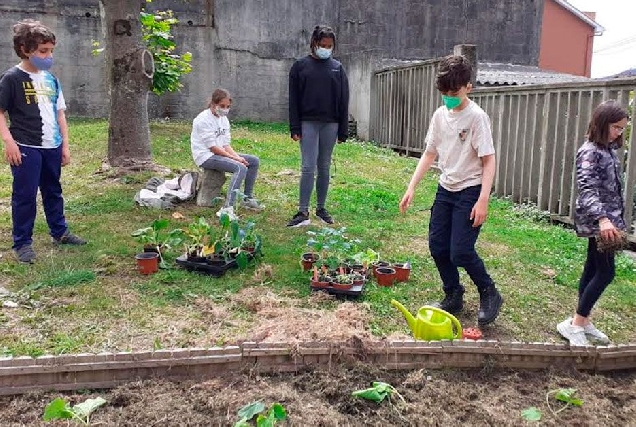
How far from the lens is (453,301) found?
3750 mm

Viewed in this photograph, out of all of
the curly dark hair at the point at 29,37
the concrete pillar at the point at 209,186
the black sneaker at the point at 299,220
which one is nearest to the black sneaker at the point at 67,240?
the curly dark hair at the point at 29,37

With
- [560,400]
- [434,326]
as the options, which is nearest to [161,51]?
[434,326]

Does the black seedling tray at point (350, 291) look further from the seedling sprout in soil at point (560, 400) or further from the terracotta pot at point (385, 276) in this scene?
the seedling sprout in soil at point (560, 400)

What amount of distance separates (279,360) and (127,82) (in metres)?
5.74

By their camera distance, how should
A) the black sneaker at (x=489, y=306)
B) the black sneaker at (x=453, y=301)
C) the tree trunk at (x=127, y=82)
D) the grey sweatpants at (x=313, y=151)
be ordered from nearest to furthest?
the black sneaker at (x=489, y=306) < the black sneaker at (x=453, y=301) < the grey sweatpants at (x=313, y=151) < the tree trunk at (x=127, y=82)

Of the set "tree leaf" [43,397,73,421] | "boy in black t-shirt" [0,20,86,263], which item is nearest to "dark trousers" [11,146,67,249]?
"boy in black t-shirt" [0,20,86,263]

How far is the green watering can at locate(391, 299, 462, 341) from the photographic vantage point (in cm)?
292

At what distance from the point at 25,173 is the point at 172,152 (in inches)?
195

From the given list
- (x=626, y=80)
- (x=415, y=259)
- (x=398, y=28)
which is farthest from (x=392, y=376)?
(x=398, y=28)

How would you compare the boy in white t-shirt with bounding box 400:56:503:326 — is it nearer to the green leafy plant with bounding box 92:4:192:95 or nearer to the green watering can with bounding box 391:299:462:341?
the green watering can with bounding box 391:299:462:341

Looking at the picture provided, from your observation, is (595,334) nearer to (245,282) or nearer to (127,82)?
(245,282)

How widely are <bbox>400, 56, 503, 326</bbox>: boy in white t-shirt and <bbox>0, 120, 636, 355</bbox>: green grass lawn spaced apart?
37cm

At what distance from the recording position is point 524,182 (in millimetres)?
7117

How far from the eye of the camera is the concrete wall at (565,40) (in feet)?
93.0
